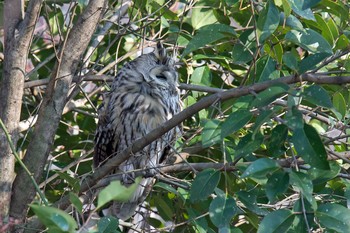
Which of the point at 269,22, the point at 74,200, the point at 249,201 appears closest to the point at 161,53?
the point at 269,22

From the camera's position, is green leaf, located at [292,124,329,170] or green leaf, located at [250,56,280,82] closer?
green leaf, located at [292,124,329,170]

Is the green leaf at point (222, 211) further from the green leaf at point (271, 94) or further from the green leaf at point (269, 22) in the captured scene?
the green leaf at point (269, 22)

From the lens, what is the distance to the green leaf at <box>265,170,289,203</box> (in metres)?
1.86

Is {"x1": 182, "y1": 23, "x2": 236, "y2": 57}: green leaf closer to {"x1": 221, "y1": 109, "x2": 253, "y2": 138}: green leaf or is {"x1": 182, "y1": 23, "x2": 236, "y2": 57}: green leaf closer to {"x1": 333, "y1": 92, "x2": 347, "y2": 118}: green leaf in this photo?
{"x1": 333, "y1": 92, "x2": 347, "y2": 118}: green leaf

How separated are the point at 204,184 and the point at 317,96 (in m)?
0.42

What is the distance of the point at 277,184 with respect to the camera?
6.12ft

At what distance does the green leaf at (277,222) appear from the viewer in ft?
6.08

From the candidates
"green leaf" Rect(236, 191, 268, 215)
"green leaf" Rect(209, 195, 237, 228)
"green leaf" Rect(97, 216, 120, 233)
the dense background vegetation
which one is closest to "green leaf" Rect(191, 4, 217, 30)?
the dense background vegetation

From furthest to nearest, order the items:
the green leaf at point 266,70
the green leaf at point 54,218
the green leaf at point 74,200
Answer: the green leaf at point 266,70
the green leaf at point 74,200
the green leaf at point 54,218

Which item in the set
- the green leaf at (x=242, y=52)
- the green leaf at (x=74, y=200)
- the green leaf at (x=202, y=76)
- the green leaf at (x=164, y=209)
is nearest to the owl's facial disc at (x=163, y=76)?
the green leaf at (x=202, y=76)

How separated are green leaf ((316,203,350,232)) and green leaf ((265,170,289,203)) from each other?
5.1 inches

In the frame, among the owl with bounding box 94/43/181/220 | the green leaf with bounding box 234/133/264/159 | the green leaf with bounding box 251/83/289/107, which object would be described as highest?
the green leaf with bounding box 251/83/289/107

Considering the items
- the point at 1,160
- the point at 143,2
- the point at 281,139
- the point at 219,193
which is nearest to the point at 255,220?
the point at 219,193

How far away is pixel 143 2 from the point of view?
3160 millimetres
